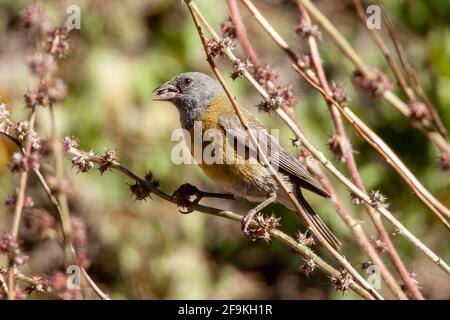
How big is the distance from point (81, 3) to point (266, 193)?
2789mm

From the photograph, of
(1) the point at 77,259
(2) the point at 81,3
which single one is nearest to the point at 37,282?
(1) the point at 77,259

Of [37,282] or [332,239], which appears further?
[332,239]

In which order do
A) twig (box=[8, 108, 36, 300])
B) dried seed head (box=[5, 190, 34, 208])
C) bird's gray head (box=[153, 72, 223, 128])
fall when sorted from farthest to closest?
bird's gray head (box=[153, 72, 223, 128])
dried seed head (box=[5, 190, 34, 208])
twig (box=[8, 108, 36, 300])

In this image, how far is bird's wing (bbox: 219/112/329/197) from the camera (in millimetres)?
4098

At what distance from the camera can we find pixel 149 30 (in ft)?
21.5

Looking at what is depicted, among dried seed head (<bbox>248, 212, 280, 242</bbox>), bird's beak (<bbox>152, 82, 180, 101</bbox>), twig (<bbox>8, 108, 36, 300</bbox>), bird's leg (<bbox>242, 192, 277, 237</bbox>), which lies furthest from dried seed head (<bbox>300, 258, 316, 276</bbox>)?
bird's beak (<bbox>152, 82, 180, 101</bbox>)

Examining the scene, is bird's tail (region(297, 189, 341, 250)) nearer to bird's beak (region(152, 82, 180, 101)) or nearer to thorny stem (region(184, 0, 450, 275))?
bird's beak (region(152, 82, 180, 101))

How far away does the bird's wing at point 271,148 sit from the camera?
13.4ft

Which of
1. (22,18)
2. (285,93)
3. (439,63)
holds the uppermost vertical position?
(439,63)

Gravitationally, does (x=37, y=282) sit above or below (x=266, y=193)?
below

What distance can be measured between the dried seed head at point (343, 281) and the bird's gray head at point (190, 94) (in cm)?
202

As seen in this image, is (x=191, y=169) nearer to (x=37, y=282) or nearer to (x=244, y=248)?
(x=244, y=248)
